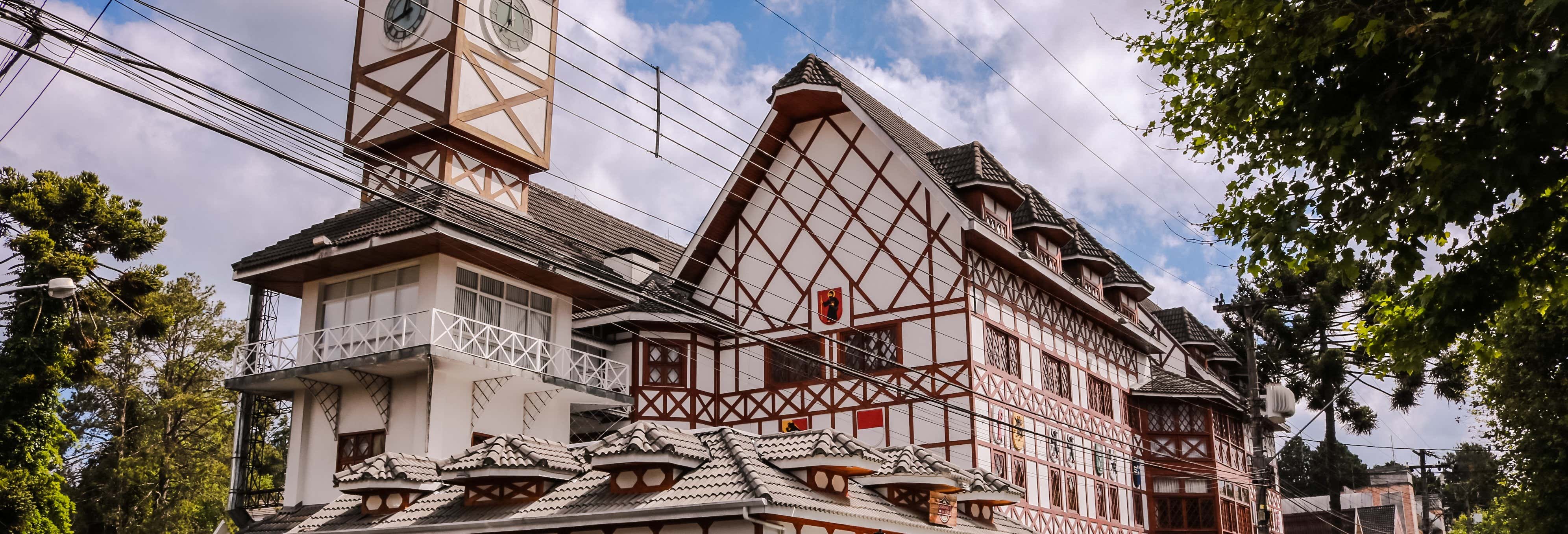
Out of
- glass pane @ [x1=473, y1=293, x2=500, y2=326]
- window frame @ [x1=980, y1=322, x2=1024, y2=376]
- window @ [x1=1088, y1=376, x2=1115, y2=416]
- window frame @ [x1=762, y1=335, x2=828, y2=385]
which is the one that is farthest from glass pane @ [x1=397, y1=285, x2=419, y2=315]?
window @ [x1=1088, y1=376, x2=1115, y2=416]

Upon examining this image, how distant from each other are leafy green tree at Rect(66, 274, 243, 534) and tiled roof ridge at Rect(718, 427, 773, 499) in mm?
22479

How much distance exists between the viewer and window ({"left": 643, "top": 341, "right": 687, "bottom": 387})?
29.1m

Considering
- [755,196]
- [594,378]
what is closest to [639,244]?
[755,196]

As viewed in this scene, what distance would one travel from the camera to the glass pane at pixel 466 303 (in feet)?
80.0

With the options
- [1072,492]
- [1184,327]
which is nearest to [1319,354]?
[1184,327]

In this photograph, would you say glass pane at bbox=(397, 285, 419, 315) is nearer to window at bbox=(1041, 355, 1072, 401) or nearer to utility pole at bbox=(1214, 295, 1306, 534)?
window at bbox=(1041, 355, 1072, 401)

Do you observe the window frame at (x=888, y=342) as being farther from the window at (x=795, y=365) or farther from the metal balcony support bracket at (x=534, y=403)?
the metal balcony support bracket at (x=534, y=403)

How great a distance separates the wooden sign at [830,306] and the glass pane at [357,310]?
10.1 m

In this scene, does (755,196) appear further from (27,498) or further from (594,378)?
(27,498)

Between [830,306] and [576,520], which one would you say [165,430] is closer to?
[830,306]

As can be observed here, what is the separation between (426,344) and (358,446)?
327cm

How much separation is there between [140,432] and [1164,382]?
30.1m

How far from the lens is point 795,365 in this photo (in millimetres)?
29094

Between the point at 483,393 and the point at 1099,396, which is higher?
the point at 1099,396
